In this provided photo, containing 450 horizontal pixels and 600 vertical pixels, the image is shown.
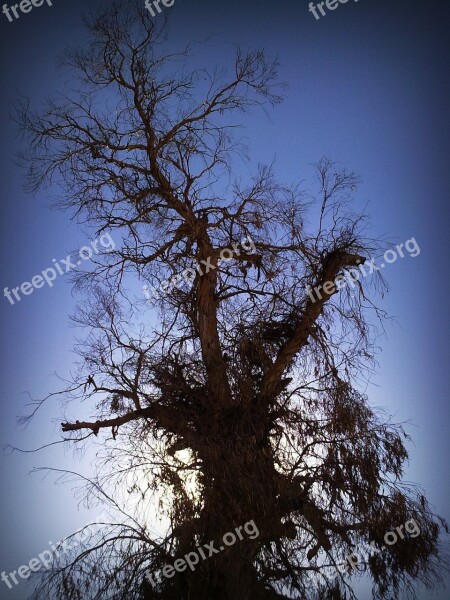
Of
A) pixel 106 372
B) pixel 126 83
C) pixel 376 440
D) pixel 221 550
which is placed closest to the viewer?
pixel 221 550

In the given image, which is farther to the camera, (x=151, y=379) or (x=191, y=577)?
(x=151, y=379)

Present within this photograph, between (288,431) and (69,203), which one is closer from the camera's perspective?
(288,431)

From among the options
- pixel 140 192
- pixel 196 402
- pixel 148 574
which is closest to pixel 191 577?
pixel 148 574

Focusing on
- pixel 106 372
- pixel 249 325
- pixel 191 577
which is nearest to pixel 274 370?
pixel 249 325

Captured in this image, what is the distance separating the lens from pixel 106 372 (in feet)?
24.4

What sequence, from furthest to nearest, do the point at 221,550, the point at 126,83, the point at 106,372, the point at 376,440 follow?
the point at 126,83, the point at 106,372, the point at 376,440, the point at 221,550

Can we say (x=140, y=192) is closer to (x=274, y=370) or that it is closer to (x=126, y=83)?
(x=126, y=83)

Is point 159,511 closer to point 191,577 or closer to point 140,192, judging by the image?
point 191,577

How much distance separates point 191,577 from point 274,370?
7.62 feet

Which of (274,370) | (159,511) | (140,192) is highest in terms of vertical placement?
(140,192)

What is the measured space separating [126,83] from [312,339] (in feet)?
12.5

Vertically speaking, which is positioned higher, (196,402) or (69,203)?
(69,203)

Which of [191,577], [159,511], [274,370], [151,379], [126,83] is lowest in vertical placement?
[191,577]

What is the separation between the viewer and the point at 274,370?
7652mm
